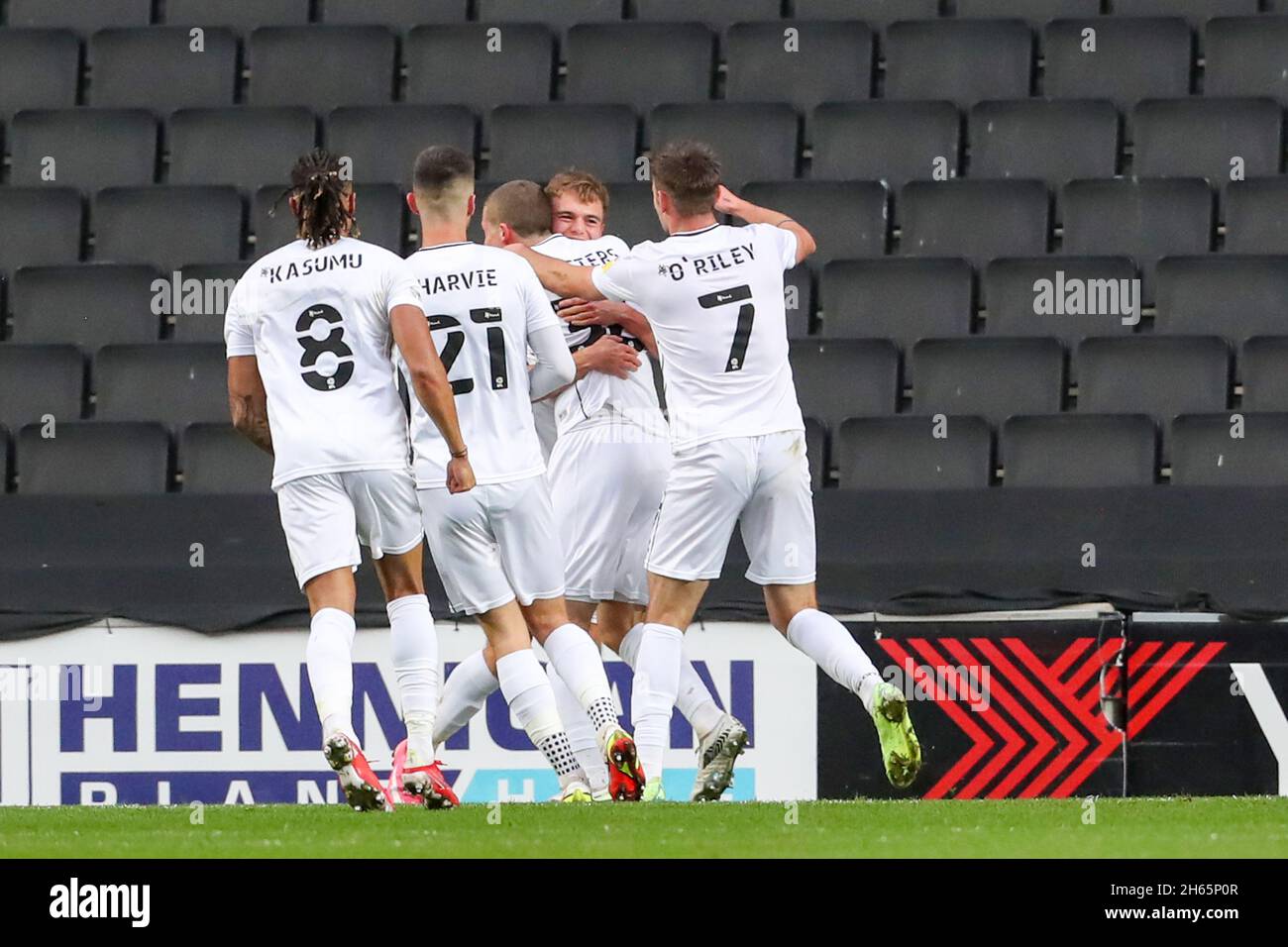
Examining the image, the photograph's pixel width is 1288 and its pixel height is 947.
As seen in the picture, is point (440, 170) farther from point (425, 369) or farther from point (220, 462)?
point (220, 462)

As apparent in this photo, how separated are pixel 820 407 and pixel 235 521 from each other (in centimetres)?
284

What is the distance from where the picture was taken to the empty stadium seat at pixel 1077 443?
Answer: 10.7 metres

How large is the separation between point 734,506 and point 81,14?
25.4 ft

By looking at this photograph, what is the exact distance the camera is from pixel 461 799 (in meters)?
9.86

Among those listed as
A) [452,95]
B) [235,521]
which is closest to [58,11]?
[452,95]

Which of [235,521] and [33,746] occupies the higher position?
[235,521]

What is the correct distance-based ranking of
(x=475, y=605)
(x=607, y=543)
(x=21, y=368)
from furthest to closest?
(x=21, y=368)
(x=607, y=543)
(x=475, y=605)

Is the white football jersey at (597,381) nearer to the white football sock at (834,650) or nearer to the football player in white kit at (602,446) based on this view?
the football player in white kit at (602,446)

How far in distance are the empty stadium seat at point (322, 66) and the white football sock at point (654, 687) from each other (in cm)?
626

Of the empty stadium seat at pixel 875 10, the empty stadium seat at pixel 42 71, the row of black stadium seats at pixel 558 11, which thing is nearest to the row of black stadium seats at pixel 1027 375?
the row of black stadium seats at pixel 558 11

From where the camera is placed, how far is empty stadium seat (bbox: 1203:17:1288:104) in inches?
496

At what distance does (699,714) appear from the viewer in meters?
7.86

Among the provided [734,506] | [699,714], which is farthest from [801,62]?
[699,714]

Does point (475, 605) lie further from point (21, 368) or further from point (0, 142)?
point (0, 142)
